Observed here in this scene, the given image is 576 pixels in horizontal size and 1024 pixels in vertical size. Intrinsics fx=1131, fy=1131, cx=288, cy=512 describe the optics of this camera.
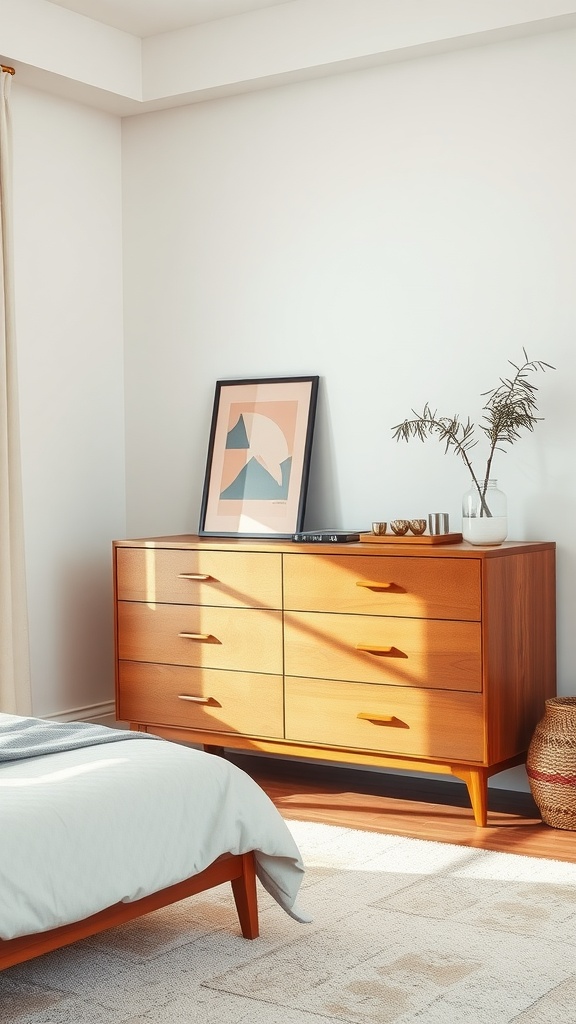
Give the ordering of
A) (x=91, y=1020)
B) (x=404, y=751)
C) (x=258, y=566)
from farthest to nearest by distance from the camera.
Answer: (x=258, y=566), (x=404, y=751), (x=91, y=1020)

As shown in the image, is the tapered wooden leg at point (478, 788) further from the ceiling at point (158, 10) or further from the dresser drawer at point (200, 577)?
the ceiling at point (158, 10)

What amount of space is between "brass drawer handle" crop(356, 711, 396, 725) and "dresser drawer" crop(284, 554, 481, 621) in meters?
0.34

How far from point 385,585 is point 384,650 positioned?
21 centimetres

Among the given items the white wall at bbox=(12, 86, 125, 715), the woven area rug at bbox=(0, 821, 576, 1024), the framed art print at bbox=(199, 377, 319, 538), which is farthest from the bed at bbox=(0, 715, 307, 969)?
the white wall at bbox=(12, 86, 125, 715)

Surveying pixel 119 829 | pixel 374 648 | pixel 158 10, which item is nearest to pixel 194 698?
pixel 374 648

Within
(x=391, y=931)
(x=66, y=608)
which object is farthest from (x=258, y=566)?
(x=391, y=931)

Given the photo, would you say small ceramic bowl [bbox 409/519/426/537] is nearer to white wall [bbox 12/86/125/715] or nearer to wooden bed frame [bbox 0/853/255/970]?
wooden bed frame [bbox 0/853/255/970]

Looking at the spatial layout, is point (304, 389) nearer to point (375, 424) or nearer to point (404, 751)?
point (375, 424)

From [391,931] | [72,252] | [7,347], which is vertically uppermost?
[72,252]

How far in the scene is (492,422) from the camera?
3789 millimetres

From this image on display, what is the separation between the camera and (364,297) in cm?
427

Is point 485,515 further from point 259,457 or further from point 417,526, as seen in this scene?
point 259,457

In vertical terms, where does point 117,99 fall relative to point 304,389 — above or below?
above

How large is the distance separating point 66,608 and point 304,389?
1341mm
